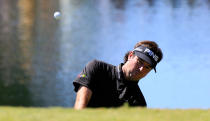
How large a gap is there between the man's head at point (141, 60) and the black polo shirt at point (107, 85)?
0.22 feet

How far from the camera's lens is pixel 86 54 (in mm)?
32750

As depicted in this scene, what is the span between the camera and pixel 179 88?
28.0m

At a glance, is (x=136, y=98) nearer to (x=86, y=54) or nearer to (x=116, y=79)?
(x=116, y=79)

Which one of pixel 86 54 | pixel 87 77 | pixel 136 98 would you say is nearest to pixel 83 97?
pixel 87 77

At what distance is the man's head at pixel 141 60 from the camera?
12.7 ft

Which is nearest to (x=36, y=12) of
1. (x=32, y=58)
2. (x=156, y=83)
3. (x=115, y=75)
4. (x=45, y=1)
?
(x=45, y=1)

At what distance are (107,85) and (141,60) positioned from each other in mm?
353

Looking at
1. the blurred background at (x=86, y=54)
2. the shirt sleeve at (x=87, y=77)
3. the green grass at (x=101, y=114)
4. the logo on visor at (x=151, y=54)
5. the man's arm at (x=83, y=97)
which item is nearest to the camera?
the green grass at (x=101, y=114)

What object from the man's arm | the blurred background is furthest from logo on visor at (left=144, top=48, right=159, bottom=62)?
the blurred background

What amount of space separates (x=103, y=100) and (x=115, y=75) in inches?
8.6

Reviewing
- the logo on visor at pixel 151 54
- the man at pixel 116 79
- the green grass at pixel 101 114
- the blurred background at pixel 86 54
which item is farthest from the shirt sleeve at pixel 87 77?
the blurred background at pixel 86 54

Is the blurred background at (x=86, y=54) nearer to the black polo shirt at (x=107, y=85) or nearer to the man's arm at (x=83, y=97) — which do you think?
the black polo shirt at (x=107, y=85)

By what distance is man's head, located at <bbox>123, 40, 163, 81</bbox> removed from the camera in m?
3.87

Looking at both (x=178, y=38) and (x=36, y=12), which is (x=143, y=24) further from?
(x=36, y=12)
